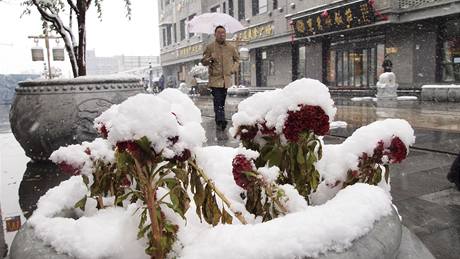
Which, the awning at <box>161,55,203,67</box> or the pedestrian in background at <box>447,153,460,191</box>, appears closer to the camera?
the pedestrian in background at <box>447,153,460,191</box>

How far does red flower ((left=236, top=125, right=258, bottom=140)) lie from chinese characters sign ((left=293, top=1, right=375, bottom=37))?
17.2m

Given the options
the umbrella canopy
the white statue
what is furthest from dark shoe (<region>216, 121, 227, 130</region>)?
the white statue

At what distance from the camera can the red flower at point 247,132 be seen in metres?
1.45

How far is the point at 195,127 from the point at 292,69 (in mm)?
24036

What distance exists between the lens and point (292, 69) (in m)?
24.5

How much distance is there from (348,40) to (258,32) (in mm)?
7501

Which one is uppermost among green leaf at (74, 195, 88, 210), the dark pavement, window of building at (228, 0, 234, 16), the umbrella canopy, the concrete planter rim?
window of building at (228, 0, 234, 16)

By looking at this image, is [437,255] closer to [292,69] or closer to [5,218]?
[5,218]

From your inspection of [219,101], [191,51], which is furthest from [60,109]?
[191,51]

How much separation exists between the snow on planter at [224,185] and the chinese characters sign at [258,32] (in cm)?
2427

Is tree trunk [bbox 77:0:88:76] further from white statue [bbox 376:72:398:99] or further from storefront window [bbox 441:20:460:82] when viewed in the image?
storefront window [bbox 441:20:460:82]

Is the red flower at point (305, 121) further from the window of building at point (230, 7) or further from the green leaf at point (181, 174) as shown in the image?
the window of building at point (230, 7)

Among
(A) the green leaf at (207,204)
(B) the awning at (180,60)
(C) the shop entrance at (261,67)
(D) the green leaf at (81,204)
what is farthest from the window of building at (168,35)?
(A) the green leaf at (207,204)

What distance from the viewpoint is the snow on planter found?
0.99 m
